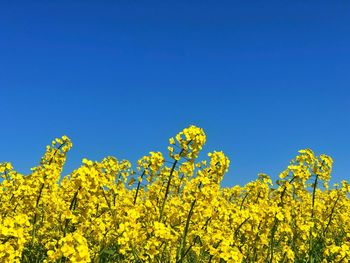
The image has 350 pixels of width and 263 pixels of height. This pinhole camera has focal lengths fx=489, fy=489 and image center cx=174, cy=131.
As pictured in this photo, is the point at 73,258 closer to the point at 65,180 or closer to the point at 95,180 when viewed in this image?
the point at 95,180

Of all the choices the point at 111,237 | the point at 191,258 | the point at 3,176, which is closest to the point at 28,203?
the point at 111,237

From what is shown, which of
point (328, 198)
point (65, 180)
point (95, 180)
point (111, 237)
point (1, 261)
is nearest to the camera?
point (1, 261)

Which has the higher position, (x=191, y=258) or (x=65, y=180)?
(x=65, y=180)

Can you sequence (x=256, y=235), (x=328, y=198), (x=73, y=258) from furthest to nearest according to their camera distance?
(x=328, y=198), (x=256, y=235), (x=73, y=258)

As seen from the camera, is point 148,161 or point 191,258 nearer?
point 148,161

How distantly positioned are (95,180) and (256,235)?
3.35 meters

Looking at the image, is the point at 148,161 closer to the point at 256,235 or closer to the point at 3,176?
the point at 256,235

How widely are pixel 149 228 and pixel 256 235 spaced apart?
223cm

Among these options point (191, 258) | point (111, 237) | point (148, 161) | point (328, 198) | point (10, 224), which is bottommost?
point (10, 224)

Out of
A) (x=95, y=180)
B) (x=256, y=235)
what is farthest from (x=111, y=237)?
(x=256, y=235)

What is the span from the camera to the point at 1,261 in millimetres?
5414

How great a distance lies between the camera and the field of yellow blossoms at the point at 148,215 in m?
6.43

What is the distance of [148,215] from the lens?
8688 millimetres

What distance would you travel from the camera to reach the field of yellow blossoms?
21.1 feet
